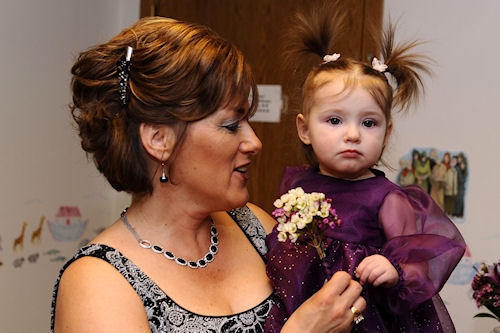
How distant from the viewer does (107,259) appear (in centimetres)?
158

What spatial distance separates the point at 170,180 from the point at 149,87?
274 mm

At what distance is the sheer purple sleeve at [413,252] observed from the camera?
1.60 meters

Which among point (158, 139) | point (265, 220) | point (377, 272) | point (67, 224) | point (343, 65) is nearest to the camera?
point (377, 272)

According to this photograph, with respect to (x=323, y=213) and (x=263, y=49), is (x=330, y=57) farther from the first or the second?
(x=263, y=49)

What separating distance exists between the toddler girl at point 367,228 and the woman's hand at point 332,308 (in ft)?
0.15

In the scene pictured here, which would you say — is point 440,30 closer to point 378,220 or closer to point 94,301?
point 378,220

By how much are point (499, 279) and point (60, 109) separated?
84.8 inches

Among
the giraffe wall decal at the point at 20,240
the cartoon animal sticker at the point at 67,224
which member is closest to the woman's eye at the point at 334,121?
the giraffe wall decal at the point at 20,240

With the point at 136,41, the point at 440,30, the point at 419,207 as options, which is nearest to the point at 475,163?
the point at 440,30

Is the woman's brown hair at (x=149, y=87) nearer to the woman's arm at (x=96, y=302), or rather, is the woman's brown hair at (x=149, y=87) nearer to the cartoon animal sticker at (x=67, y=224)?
the woman's arm at (x=96, y=302)

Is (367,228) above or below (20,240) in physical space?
above

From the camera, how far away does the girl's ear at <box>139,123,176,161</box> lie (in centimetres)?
167

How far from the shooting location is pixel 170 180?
5.69 ft

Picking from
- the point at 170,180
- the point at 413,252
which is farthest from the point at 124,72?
the point at 413,252
